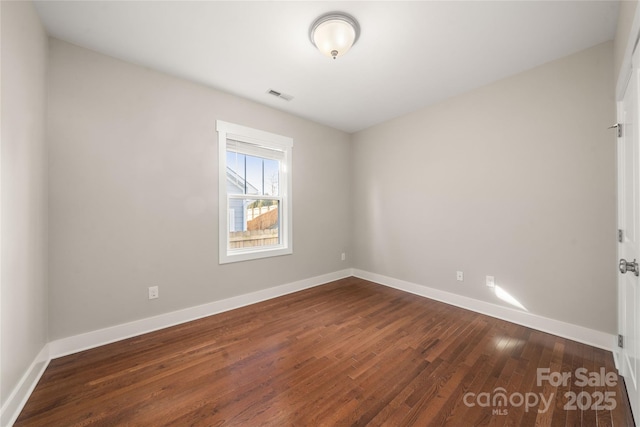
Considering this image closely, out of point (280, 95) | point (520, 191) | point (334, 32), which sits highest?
point (280, 95)

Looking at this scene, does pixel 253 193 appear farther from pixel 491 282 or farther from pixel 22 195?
pixel 491 282

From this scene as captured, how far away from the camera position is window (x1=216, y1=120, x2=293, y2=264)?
9.78ft

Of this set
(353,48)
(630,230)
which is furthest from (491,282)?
(353,48)

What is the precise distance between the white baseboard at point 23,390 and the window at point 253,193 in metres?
1.52

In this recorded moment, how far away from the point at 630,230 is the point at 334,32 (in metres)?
2.42

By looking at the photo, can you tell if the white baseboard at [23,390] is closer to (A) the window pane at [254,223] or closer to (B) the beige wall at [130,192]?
(B) the beige wall at [130,192]

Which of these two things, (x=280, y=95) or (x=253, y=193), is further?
(x=253, y=193)

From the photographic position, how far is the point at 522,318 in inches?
99.6

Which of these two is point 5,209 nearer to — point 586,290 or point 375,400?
point 375,400

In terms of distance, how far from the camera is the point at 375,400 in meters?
1.54

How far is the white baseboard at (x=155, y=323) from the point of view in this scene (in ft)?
6.75

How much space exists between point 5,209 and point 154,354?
4.77 ft

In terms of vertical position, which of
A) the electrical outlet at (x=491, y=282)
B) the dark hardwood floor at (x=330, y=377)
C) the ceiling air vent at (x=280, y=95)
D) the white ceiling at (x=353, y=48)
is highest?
the ceiling air vent at (x=280, y=95)

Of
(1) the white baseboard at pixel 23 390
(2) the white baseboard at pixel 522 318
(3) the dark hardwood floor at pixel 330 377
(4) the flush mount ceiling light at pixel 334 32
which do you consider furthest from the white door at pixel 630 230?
(1) the white baseboard at pixel 23 390
